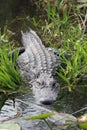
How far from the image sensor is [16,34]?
6449mm

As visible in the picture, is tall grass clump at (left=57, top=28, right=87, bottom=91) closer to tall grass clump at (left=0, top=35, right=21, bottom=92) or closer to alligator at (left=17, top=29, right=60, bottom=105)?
alligator at (left=17, top=29, right=60, bottom=105)

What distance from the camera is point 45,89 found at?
4.18m

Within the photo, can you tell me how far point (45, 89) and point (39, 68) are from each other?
1.84 ft

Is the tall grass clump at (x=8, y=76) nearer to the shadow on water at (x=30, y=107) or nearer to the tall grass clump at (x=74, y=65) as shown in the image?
the shadow on water at (x=30, y=107)

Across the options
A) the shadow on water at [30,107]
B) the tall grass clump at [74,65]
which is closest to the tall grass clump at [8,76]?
the shadow on water at [30,107]

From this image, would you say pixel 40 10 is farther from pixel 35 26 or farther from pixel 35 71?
pixel 35 71

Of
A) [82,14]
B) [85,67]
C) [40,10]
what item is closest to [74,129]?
[85,67]

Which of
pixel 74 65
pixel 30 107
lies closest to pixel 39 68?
pixel 74 65

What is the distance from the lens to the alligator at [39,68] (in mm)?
4125

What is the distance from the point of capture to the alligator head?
399 cm

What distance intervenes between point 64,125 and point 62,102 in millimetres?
742

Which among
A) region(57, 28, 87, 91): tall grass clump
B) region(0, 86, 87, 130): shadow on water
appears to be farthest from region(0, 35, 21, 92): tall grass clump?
region(57, 28, 87, 91): tall grass clump

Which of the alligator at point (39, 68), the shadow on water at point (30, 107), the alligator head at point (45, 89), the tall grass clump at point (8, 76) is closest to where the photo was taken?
the shadow on water at point (30, 107)

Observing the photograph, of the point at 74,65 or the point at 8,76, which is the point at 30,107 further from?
the point at 74,65
